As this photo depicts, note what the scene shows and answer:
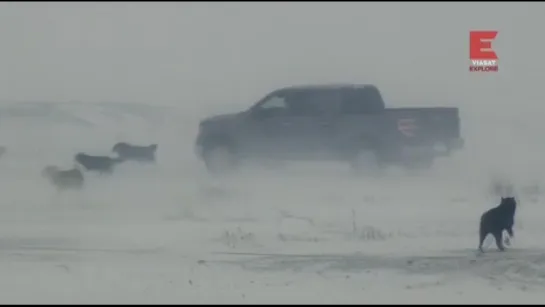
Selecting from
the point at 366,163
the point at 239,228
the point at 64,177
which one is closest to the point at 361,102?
the point at 366,163

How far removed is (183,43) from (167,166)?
511mm

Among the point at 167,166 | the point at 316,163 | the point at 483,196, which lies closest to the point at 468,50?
the point at 483,196

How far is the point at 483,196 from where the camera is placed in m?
2.64

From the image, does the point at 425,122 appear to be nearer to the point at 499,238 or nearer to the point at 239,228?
the point at 499,238

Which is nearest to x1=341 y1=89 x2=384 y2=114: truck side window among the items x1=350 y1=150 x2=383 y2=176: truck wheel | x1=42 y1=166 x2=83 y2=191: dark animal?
x1=350 y1=150 x2=383 y2=176: truck wheel

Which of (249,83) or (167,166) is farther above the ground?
(249,83)

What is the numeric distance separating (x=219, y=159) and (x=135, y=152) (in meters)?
0.35

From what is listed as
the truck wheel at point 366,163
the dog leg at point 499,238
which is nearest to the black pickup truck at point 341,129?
the truck wheel at point 366,163

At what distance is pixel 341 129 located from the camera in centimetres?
265

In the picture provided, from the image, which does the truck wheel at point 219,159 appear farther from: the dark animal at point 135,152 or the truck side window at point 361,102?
the truck side window at point 361,102

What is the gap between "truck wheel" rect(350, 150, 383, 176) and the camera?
8.64 feet

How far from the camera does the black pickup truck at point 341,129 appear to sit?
2629 mm

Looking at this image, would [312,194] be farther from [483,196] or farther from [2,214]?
[2,214]

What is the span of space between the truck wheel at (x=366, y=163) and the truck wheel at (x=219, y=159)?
1.62ft
